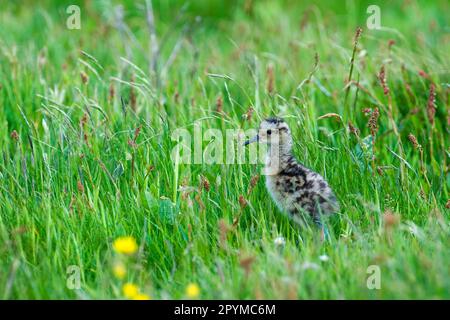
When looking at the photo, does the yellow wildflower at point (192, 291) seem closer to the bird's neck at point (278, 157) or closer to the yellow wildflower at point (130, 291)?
the yellow wildflower at point (130, 291)

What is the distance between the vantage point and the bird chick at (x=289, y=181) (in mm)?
4465

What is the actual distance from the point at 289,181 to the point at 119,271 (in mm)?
1386

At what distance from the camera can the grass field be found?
373cm

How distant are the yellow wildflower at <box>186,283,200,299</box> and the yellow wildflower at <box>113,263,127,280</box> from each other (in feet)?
1.01

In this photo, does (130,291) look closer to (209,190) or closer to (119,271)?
(119,271)

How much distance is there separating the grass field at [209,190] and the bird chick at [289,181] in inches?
4.0

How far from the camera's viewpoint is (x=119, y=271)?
3.62 meters

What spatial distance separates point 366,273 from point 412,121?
2469 millimetres

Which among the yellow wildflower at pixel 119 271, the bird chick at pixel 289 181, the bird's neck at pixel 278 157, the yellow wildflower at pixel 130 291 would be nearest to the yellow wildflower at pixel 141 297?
the yellow wildflower at pixel 130 291

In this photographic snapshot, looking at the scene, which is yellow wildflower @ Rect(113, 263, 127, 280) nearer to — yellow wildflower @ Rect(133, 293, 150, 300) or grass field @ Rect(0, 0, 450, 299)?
grass field @ Rect(0, 0, 450, 299)

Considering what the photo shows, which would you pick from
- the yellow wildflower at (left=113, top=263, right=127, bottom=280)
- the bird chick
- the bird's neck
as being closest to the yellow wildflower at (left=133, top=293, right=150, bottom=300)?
the yellow wildflower at (left=113, top=263, right=127, bottom=280)

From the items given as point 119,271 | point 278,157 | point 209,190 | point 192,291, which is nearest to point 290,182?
point 278,157

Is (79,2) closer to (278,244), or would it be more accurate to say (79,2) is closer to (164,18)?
(164,18)

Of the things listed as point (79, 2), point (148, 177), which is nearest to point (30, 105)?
point (148, 177)
